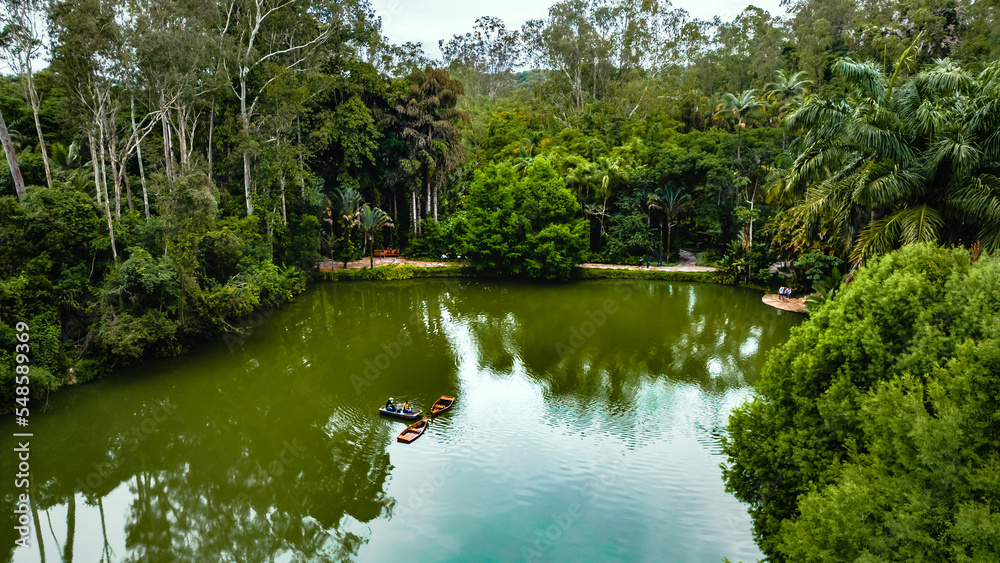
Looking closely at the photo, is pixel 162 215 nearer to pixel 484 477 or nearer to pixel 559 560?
pixel 484 477

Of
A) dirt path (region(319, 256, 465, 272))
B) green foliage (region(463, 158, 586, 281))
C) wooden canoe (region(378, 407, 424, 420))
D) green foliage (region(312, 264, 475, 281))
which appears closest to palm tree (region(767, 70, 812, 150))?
green foliage (region(463, 158, 586, 281))

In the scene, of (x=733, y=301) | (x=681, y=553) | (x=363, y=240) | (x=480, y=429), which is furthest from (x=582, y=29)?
(x=681, y=553)

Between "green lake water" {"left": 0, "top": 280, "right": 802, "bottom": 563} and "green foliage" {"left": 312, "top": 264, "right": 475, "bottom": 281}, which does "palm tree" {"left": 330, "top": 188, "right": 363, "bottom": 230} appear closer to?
"green foliage" {"left": 312, "top": 264, "right": 475, "bottom": 281}

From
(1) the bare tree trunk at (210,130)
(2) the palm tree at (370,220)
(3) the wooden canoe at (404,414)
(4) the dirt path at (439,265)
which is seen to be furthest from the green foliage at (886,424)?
(2) the palm tree at (370,220)

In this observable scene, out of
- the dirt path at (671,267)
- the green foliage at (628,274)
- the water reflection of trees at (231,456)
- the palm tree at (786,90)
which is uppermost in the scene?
the palm tree at (786,90)

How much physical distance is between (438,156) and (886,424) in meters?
27.1

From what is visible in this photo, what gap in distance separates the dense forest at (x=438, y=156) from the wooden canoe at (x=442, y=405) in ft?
21.7

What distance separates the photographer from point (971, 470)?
14.0 ft

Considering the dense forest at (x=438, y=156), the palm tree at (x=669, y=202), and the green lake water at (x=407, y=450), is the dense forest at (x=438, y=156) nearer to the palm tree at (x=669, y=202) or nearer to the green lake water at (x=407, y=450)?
the palm tree at (x=669, y=202)

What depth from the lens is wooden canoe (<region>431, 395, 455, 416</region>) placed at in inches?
474

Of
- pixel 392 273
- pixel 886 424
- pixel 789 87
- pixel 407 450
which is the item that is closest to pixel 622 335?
pixel 407 450

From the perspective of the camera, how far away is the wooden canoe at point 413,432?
35.4 feet

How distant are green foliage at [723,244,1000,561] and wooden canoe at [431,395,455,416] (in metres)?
6.49

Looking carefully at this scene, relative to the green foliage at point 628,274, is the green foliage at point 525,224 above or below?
above
